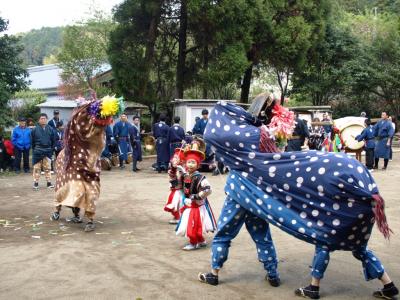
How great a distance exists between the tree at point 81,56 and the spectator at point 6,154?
1255 centimetres

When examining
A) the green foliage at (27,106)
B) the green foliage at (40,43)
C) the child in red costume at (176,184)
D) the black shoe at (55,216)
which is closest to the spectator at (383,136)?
the child in red costume at (176,184)

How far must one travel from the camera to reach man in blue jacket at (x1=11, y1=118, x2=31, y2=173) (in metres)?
15.1

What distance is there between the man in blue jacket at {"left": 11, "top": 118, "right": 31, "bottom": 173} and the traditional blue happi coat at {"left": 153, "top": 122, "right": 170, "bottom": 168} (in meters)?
3.75

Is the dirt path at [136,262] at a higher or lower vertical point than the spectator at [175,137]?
lower

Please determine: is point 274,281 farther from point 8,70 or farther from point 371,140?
point 8,70

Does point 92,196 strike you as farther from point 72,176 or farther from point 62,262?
point 62,262

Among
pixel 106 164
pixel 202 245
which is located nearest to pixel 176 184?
pixel 202 245

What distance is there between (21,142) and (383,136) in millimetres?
10541

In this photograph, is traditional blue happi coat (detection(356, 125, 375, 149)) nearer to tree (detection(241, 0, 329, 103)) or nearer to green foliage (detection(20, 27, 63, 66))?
tree (detection(241, 0, 329, 103))

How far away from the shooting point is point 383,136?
50.7 feet

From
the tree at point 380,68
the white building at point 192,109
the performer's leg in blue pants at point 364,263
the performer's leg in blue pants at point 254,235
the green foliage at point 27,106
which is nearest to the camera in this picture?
the performer's leg in blue pants at point 364,263

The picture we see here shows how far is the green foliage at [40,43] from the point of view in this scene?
75.8 meters

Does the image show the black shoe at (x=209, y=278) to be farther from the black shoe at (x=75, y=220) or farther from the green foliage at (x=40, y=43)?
the green foliage at (x=40, y=43)

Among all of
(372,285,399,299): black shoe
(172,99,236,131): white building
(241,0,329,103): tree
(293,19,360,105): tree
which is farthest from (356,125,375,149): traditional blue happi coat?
(372,285,399,299): black shoe
